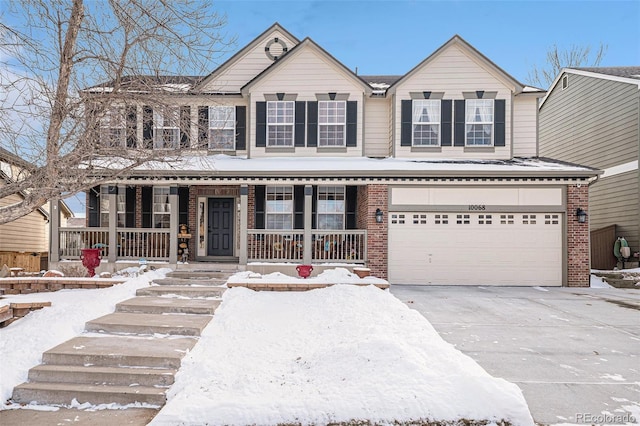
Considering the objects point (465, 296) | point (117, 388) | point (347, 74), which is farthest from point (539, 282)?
point (117, 388)

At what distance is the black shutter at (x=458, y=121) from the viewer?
1162 cm

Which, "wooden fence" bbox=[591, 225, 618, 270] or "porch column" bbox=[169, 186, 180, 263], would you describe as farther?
"wooden fence" bbox=[591, 225, 618, 270]

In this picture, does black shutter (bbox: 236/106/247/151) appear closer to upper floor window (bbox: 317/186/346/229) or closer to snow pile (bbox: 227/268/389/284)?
upper floor window (bbox: 317/186/346/229)

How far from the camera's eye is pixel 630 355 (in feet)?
16.6

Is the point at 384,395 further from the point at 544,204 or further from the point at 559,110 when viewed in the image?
the point at 559,110

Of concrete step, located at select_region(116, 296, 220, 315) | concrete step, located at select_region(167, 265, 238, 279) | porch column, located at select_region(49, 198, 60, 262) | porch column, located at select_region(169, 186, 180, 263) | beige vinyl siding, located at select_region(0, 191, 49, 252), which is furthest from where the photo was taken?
beige vinyl siding, located at select_region(0, 191, 49, 252)

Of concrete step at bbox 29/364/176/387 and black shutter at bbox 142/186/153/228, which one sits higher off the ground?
black shutter at bbox 142/186/153/228

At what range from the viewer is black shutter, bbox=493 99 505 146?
38.0ft

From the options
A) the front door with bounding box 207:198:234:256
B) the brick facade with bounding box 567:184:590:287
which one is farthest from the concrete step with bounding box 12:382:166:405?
the brick facade with bounding box 567:184:590:287

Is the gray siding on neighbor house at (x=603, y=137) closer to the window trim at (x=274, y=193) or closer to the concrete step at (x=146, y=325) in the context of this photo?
the window trim at (x=274, y=193)

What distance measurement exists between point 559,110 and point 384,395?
1775 cm

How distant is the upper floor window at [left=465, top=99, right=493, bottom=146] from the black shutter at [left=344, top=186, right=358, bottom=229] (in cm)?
406

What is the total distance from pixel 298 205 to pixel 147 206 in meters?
5.02

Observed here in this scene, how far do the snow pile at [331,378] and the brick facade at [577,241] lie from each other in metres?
7.30
